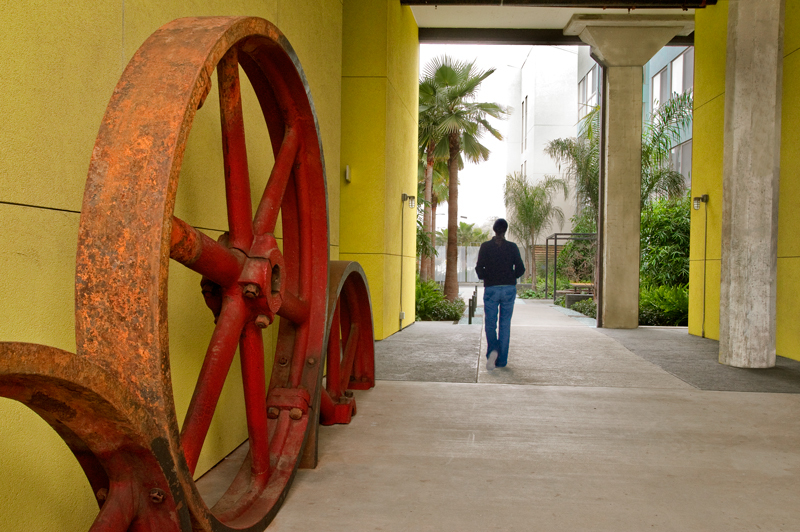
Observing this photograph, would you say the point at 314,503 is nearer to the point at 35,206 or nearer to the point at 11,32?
the point at 35,206

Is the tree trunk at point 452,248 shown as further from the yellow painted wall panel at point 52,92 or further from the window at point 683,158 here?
the yellow painted wall panel at point 52,92

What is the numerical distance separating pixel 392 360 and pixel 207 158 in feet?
15.1

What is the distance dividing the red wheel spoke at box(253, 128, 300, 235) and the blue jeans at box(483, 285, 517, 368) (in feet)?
13.7

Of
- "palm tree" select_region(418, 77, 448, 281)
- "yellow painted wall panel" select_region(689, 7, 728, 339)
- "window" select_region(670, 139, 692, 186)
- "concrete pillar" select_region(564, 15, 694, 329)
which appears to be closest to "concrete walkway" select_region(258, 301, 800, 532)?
"yellow painted wall panel" select_region(689, 7, 728, 339)

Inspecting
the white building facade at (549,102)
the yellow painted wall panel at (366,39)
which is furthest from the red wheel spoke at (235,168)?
the white building facade at (549,102)

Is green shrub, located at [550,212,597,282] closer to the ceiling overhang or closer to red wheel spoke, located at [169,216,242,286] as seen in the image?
the ceiling overhang

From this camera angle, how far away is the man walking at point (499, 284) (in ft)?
23.0

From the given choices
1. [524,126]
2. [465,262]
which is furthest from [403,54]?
[524,126]

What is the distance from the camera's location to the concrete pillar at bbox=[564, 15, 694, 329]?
1248 centimetres

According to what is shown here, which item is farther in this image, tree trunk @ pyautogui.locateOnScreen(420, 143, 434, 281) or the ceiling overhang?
tree trunk @ pyautogui.locateOnScreen(420, 143, 434, 281)

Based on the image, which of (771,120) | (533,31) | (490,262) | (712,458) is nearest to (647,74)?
(533,31)

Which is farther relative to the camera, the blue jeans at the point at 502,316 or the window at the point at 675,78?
the window at the point at 675,78

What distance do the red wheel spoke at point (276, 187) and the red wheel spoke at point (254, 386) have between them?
458mm

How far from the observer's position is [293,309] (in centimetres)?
333
